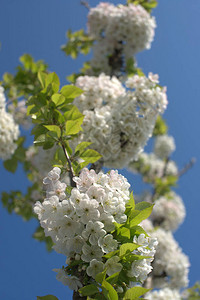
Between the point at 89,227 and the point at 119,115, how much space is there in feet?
5.54

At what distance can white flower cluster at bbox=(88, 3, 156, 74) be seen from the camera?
4.21m

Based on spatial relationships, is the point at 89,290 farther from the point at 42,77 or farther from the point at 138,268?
the point at 42,77

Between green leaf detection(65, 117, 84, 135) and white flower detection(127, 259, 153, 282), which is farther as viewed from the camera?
green leaf detection(65, 117, 84, 135)

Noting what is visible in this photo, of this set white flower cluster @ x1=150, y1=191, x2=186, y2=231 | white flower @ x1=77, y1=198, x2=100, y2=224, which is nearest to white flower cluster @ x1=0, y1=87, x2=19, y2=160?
white flower @ x1=77, y1=198, x2=100, y2=224

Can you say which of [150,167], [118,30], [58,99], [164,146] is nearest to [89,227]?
[58,99]

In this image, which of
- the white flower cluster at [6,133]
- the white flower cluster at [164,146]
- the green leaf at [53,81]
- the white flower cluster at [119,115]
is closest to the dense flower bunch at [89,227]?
the green leaf at [53,81]

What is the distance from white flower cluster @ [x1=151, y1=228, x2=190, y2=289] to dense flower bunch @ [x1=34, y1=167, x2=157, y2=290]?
4.49 m

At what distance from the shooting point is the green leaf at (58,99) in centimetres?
185

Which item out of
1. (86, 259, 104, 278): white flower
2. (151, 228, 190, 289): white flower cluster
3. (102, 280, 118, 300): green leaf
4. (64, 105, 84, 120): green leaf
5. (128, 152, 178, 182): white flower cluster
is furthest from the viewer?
(128, 152, 178, 182): white flower cluster

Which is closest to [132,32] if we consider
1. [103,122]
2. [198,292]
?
[103,122]

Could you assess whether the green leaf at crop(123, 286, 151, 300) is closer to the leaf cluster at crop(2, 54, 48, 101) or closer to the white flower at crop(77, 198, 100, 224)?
the white flower at crop(77, 198, 100, 224)

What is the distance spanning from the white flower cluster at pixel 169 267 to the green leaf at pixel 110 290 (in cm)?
461

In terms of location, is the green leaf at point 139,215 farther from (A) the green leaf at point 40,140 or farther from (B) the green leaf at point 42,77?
(B) the green leaf at point 42,77

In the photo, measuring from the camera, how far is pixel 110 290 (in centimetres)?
106
